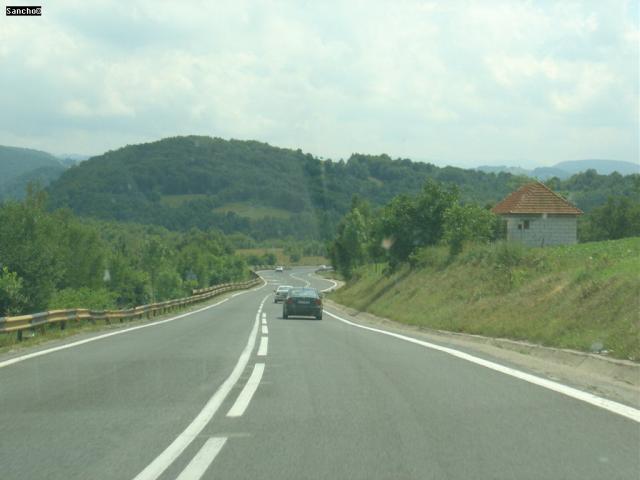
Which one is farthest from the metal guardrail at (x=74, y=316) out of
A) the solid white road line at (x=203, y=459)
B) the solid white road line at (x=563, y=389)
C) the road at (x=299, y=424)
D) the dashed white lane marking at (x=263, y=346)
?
the solid white road line at (x=203, y=459)

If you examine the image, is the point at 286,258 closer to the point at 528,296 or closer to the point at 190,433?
the point at 528,296

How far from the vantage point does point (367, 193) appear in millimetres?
117562

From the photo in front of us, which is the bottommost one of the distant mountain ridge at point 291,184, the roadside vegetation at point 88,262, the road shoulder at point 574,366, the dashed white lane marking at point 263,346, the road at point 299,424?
the roadside vegetation at point 88,262

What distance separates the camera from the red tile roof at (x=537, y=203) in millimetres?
54594

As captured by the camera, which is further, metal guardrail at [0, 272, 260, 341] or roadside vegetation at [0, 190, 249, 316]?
roadside vegetation at [0, 190, 249, 316]

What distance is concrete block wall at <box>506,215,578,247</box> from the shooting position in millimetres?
55000

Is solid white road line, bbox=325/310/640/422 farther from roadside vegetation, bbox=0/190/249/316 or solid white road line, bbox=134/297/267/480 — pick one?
roadside vegetation, bbox=0/190/249/316

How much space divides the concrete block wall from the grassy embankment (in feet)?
48.0

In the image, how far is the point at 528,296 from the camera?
21422 millimetres

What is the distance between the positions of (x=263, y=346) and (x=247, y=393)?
727 centimetres

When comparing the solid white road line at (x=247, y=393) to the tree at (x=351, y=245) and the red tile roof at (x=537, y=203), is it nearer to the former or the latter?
the red tile roof at (x=537, y=203)

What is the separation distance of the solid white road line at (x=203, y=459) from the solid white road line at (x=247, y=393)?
4.36ft

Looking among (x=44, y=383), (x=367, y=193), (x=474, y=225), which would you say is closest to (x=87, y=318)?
(x=44, y=383)

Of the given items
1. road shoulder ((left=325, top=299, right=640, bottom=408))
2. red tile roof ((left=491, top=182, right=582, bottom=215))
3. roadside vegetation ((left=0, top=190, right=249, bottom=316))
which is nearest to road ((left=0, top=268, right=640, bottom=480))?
road shoulder ((left=325, top=299, right=640, bottom=408))
